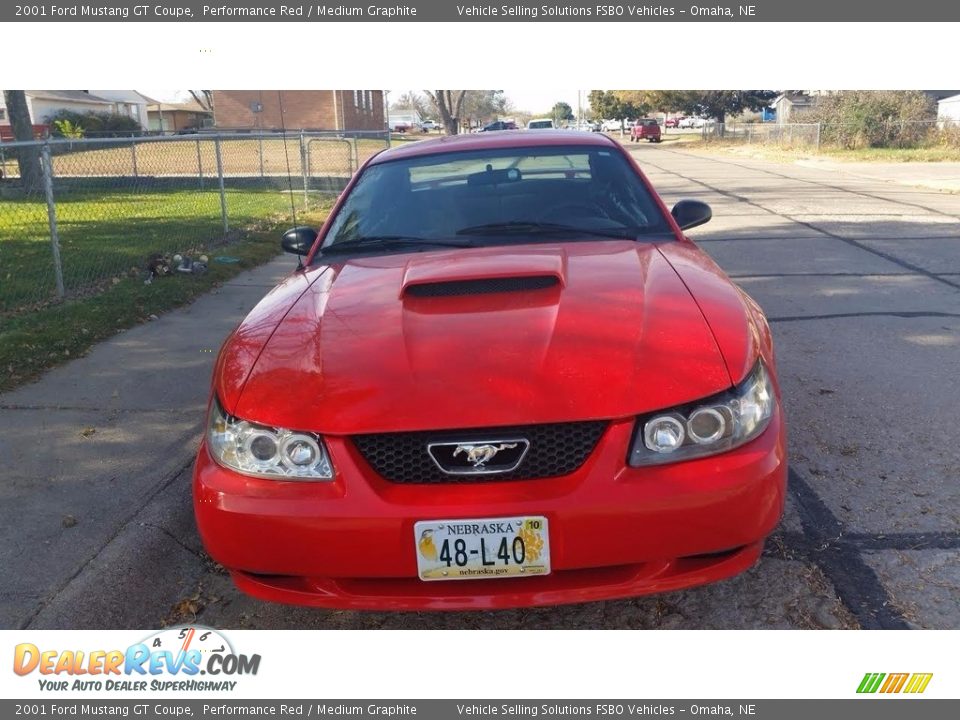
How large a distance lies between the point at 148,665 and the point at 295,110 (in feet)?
168

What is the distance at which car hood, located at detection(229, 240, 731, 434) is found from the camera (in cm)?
245

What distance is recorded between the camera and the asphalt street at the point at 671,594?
2965 mm

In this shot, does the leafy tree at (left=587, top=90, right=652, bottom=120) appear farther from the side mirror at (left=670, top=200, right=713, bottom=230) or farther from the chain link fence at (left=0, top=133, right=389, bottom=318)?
the side mirror at (left=670, top=200, right=713, bottom=230)

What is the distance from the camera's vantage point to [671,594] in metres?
3.06

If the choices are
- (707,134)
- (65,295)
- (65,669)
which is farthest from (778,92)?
(65,669)

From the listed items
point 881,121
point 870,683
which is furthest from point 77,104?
point 870,683

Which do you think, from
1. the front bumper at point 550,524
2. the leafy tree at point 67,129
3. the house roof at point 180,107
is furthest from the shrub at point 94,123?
the front bumper at point 550,524

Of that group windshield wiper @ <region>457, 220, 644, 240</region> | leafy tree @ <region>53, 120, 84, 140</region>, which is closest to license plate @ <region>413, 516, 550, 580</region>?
windshield wiper @ <region>457, 220, 644, 240</region>

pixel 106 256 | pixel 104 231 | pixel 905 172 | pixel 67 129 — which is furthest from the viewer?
pixel 67 129

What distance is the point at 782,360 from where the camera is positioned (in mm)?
5652

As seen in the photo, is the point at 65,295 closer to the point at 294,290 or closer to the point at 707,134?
the point at 294,290

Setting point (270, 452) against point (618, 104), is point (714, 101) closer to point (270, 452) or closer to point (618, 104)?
point (618, 104)

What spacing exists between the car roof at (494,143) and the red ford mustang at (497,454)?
166 cm

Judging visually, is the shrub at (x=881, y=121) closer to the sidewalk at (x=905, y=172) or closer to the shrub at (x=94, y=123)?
the sidewalk at (x=905, y=172)
